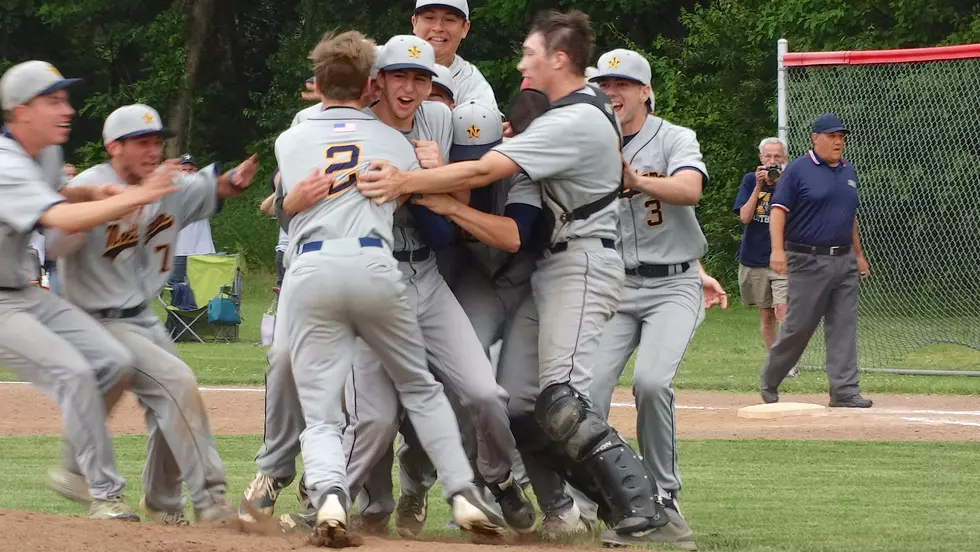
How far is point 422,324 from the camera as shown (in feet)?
20.3

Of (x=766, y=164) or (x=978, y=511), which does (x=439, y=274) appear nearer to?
(x=978, y=511)

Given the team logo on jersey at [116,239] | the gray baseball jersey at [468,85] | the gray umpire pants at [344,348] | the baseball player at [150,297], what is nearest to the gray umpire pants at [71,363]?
the baseball player at [150,297]

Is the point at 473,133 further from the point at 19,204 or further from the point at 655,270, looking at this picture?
the point at 19,204

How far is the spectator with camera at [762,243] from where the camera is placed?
13.7m

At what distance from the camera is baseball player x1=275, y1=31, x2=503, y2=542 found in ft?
18.4

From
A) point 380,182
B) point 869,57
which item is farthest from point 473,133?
point 869,57

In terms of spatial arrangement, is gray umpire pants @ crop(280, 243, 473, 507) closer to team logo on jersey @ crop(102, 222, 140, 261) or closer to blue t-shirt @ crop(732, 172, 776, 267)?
team logo on jersey @ crop(102, 222, 140, 261)

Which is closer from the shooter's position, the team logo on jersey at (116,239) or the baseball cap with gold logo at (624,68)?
the team logo on jersey at (116,239)

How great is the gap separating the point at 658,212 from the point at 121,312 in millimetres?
2570

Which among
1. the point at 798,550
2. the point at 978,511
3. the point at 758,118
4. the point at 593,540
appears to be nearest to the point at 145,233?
the point at 593,540

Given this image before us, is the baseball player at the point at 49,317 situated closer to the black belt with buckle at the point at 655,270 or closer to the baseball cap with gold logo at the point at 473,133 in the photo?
the baseball cap with gold logo at the point at 473,133

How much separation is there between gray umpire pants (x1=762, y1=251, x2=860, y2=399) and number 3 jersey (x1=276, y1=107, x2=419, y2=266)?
6345mm

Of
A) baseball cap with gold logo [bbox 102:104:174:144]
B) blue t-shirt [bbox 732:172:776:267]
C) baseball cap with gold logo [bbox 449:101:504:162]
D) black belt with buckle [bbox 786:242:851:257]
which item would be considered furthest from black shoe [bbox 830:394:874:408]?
baseball cap with gold logo [bbox 102:104:174:144]

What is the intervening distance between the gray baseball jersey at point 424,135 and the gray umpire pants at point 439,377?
0.32 ft
